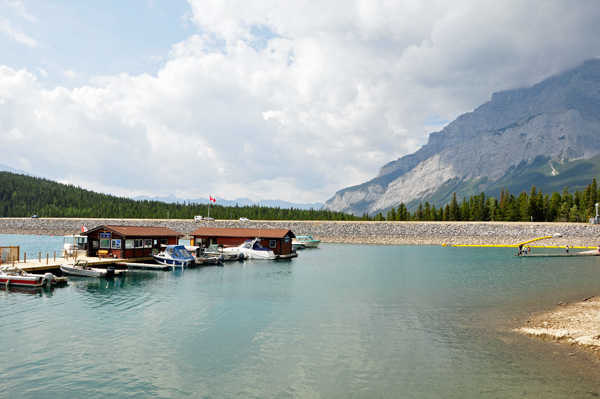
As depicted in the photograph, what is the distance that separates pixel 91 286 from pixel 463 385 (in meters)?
35.0

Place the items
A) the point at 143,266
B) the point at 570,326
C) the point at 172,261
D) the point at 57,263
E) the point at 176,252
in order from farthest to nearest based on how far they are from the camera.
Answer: the point at 176,252
the point at 172,261
the point at 143,266
the point at 57,263
the point at 570,326

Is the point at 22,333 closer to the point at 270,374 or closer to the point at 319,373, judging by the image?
the point at 270,374

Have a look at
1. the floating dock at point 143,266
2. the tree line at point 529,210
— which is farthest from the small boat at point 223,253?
the tree line at point 529,210

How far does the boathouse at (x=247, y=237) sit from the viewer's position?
68.6m

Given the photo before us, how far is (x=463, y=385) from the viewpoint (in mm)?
15742

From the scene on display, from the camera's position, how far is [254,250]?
65.9 metres

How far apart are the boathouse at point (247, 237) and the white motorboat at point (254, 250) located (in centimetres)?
159

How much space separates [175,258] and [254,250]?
16.1 meters

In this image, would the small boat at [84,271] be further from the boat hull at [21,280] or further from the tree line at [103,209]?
the tree line at [103,209]

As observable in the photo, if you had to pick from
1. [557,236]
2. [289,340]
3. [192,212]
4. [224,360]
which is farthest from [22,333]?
[192,212]

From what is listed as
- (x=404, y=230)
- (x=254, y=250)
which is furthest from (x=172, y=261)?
(x=404, y=230)

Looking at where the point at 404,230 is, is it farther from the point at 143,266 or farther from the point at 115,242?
the point at 115,242

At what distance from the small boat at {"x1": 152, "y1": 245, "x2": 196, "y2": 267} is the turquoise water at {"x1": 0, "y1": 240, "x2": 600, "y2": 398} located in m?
14.0

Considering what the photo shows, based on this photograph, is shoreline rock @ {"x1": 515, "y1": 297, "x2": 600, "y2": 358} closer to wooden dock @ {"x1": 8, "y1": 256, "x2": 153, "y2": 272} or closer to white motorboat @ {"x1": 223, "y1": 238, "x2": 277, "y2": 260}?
white motorboat @ {"x1": 223, "y1": 238, "x2": 277, "y2": 260}
